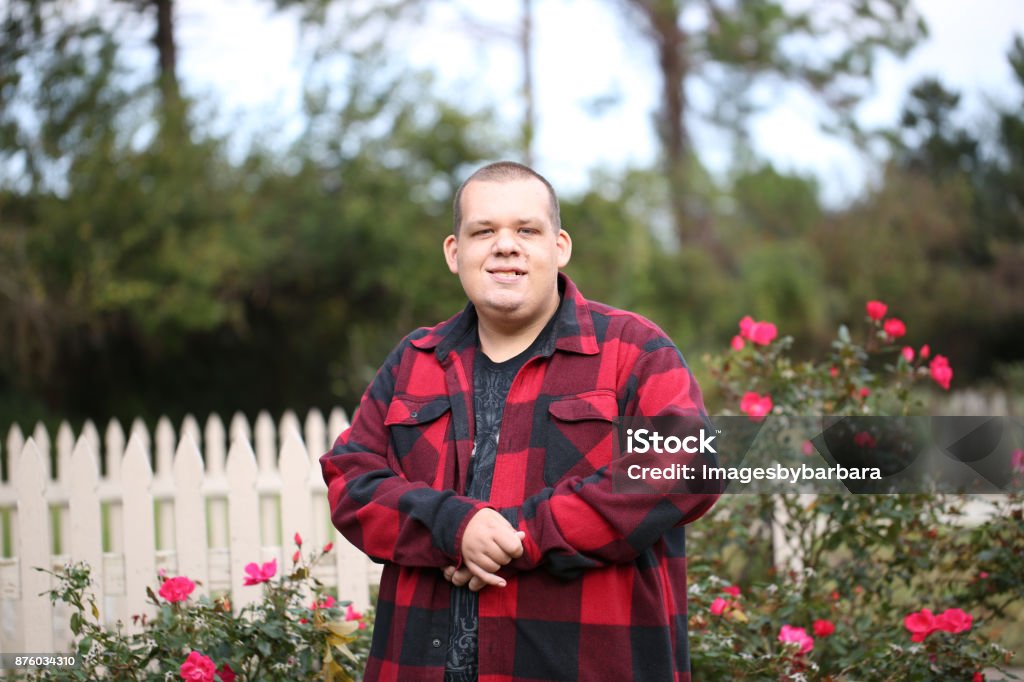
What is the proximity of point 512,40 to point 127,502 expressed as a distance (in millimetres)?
11618

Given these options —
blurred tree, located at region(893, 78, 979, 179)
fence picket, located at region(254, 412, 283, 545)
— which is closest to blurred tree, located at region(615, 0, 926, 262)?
blurred tree, located at region(893, 78, 979, 179)

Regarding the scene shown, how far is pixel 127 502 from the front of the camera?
427 cm

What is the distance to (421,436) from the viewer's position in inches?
91.6

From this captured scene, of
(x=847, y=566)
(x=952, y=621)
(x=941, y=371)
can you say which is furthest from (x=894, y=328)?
(x=952, y=621)

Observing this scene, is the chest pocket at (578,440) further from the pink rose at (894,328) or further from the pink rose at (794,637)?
the pink rose at (894,328)

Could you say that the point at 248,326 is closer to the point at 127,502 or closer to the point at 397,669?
the point at 127,502

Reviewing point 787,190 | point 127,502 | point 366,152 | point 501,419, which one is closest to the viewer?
point 501,419

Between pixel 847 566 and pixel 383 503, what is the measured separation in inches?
89.2

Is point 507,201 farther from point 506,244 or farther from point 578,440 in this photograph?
point 578,440

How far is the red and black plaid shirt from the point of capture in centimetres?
208

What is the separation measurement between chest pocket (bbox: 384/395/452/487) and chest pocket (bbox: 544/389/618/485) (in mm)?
261

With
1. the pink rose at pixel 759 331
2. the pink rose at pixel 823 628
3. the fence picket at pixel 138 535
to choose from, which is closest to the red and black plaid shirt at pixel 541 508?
the pink rose at pixel 823 628

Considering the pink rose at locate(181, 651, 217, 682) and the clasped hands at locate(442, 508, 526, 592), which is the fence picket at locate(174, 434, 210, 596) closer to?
the pink rose at locate(181, 651, 217, 682)

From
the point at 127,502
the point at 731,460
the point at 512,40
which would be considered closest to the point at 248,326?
the point at 512,40
